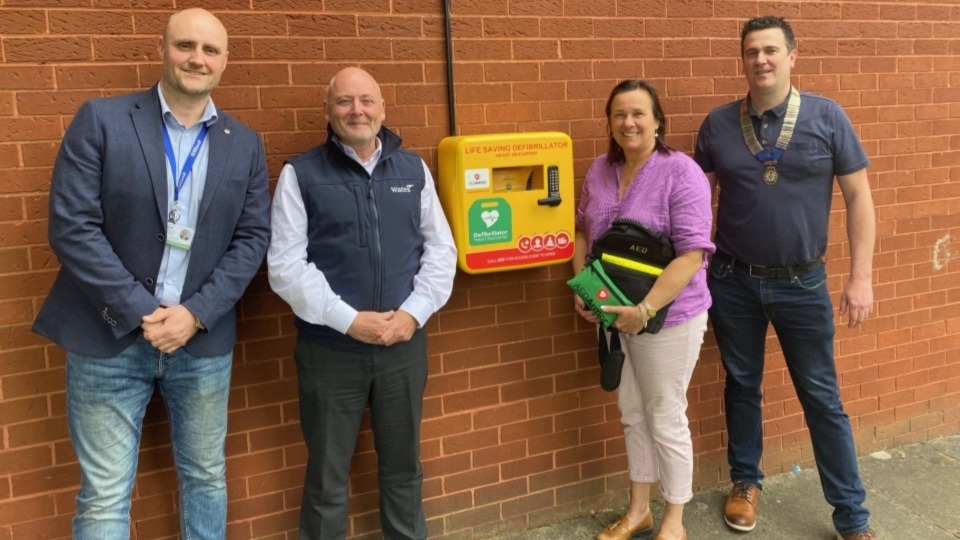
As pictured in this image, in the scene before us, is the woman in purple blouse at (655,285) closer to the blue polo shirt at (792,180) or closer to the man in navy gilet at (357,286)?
the blue polo shirt at (792,180)

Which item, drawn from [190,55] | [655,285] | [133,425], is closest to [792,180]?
[655,285]

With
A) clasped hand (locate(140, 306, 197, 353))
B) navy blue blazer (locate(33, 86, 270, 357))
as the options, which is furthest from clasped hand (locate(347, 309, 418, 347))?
clasped hand (locate(140, 306, 197, 353))

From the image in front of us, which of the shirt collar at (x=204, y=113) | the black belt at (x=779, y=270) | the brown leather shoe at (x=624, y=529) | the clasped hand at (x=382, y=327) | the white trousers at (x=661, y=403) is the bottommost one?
the brown leather shoe at (x=624, y=529)

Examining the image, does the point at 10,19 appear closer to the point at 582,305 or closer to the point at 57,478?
the point at 57,478

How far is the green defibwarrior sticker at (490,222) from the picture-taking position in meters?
3.28

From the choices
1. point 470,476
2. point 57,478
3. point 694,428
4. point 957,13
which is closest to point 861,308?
point 694,428

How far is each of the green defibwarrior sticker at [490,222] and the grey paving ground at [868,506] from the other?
1510 millimetres

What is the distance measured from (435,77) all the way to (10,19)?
1.59 m

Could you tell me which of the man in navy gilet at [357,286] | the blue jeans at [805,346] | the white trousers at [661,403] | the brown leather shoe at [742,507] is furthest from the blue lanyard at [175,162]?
the brown leather shoe at [742,507]

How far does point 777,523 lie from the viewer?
12.7 feet

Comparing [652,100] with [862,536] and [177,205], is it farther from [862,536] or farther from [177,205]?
[862,536]

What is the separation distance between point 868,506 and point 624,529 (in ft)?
4.47

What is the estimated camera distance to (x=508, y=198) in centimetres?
334

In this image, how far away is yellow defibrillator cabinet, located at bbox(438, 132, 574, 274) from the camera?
10.7 feet
